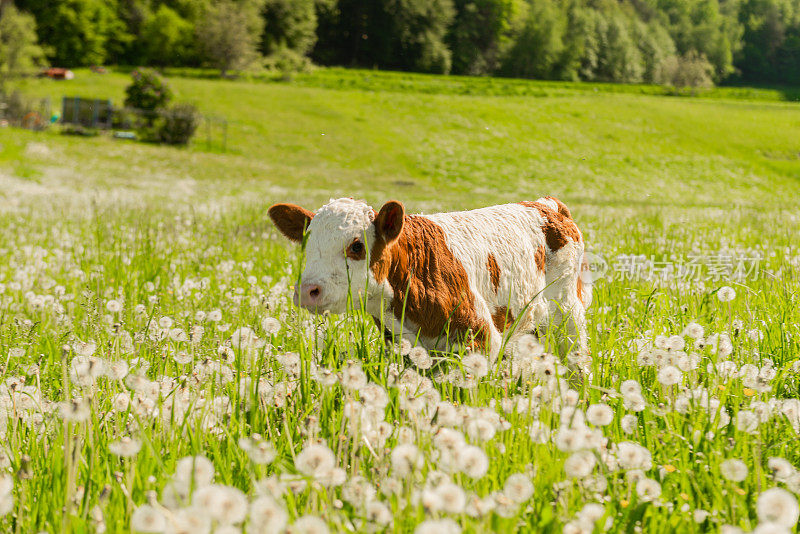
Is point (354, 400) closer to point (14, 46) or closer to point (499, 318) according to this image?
point (499, 318)

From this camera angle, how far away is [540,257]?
14.9ft

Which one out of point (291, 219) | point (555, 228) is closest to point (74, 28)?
point (291, 219)

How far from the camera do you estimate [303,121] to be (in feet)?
164

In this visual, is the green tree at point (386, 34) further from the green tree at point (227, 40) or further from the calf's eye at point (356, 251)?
the calf's eye at point (356, 251)

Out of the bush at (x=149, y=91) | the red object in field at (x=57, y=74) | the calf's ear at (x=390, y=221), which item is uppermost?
the red object in field at (x=57, y=74)

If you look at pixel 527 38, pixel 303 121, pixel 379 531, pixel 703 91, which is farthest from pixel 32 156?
pixel 527 38

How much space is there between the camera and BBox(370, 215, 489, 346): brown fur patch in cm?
359

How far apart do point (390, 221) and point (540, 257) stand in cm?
157

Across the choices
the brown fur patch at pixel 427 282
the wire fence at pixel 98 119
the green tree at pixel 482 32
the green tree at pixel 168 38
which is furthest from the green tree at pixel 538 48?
the brown fur patch at pixel 427 282

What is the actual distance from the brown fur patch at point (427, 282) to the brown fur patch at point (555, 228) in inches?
43.0

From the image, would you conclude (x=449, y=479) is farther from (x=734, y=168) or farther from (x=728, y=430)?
(x=734, y=168)

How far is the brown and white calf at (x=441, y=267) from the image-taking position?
3.42m

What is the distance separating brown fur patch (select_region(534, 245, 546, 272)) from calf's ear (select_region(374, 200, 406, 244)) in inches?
58.6

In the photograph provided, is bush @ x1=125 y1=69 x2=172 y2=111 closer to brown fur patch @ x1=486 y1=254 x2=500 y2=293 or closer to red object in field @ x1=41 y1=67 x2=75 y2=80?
red object in field @ x1=41 y1=67 x2=75 y2=80
